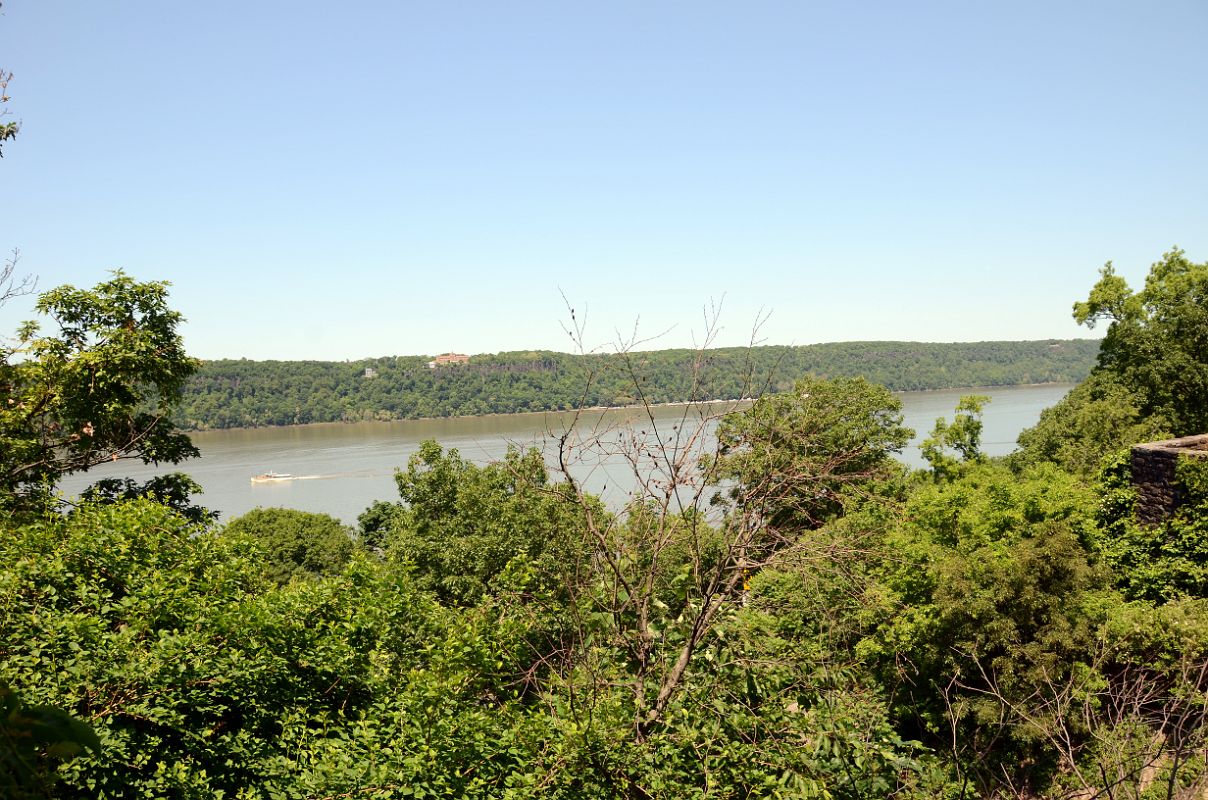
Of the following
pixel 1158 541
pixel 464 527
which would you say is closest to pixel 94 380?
pixel 464 527

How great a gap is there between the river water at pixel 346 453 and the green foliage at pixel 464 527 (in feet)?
7.43

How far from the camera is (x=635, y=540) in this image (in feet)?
17.0

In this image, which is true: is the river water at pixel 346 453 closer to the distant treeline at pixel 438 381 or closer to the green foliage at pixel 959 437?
the distant treeline at pixel 438 381

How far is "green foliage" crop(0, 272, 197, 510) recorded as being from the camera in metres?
10.3

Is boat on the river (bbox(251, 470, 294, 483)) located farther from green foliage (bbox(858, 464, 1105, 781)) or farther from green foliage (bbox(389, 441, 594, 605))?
green foliage (bbox(858, 464, 1105, 781))

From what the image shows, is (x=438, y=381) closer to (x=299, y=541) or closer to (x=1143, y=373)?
(x=299, y=541)

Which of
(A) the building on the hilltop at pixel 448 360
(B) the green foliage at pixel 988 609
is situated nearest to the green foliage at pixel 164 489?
(B) the green foliage at pixel 988 609

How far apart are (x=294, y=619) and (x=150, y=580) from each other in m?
1.30

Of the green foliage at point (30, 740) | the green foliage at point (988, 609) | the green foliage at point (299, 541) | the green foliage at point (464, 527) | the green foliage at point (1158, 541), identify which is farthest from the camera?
the green foliage at point (299, 541)

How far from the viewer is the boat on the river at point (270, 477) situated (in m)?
48.1

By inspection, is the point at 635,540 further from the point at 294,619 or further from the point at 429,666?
the point at 294,619

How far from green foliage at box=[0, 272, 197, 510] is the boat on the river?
124 feet

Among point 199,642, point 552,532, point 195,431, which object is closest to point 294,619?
point 199,642

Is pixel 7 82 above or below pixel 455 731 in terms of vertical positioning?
above
